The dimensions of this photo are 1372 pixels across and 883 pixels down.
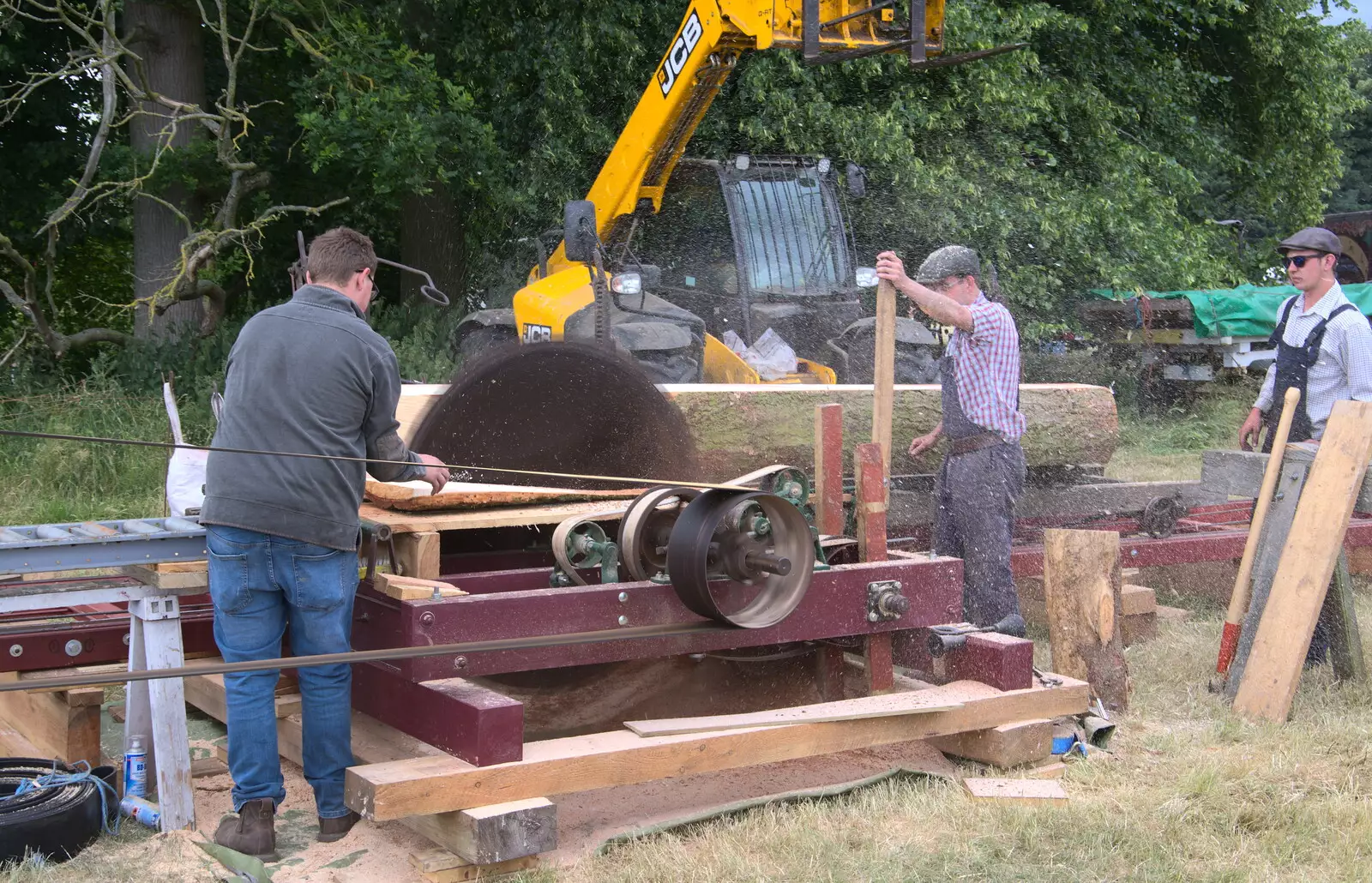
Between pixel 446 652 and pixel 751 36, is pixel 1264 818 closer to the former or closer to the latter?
pixel 446 652

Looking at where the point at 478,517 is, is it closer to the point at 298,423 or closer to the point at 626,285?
the point at 298,423

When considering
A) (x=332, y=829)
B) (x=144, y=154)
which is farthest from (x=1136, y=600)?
(x=144, y=154)

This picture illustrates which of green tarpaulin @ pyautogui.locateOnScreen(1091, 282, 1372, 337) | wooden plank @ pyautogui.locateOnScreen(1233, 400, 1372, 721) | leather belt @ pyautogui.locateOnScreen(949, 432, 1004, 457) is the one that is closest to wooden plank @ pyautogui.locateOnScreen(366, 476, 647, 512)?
leather belt @ pyautogui.locateOnScreen(949, 432, 1004, 457)

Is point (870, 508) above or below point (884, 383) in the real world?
below

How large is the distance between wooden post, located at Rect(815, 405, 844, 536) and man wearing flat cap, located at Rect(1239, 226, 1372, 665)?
2.07m

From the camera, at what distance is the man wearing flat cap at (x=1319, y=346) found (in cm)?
498

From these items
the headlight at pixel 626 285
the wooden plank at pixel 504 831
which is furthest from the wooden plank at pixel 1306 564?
the headlight at pixel 626 285

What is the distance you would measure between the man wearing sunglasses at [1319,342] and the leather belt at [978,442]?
1.19 metres

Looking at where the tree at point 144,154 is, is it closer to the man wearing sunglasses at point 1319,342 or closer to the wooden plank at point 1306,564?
the man wearing sunglasses at point 1319,342

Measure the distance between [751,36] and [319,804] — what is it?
4.11 metres

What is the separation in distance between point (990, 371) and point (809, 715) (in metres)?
1.76

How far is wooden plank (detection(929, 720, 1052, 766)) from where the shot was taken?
13.3 feet

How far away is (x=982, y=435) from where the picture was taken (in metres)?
4.98

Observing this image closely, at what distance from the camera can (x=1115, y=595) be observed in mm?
4711
